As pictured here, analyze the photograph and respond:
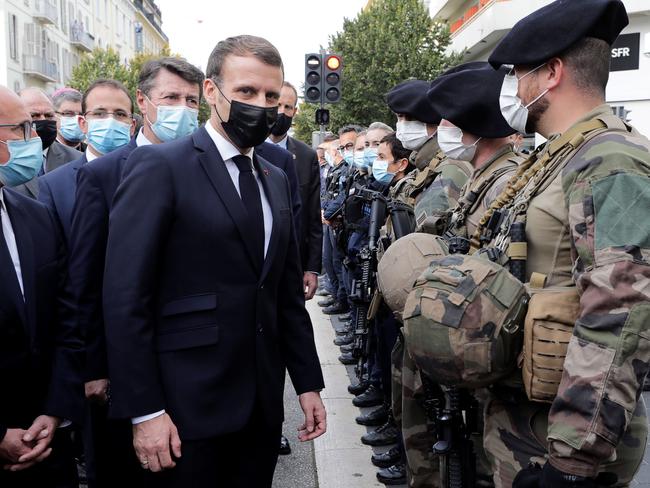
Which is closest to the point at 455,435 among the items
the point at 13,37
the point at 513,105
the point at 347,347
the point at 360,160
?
the point at 513,105

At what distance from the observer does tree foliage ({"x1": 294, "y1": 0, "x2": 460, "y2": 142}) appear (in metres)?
26.1

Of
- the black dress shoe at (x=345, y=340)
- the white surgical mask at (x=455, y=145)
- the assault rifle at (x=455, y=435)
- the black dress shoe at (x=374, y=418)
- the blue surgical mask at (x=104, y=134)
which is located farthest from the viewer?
the black dress shoe at (x=345, y=340)

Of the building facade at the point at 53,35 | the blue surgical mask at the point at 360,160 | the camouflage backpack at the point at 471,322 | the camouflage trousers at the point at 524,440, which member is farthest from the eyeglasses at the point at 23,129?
the building facade at the point at 53,35

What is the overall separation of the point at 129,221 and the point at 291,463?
270cm

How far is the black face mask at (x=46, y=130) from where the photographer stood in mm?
5332

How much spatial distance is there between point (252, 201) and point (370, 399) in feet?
11.0

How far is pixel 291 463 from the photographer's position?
4.38 m

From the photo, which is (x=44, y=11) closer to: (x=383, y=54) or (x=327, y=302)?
(x=383, y=54)

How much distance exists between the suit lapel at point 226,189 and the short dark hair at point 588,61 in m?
1.16

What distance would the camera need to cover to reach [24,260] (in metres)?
2.47

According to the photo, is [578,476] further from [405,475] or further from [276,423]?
[405,475]

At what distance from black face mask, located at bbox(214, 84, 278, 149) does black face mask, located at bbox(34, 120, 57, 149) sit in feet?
11.4

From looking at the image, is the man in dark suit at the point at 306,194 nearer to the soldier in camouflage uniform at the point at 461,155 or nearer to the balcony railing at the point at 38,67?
the soldier in camouflage uniform at the point at 461,155

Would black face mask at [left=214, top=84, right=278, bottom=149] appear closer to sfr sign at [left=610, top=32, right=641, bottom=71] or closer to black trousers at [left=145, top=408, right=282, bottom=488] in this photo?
black trousers at [left=145, top=408, right=282, bottom=488]
